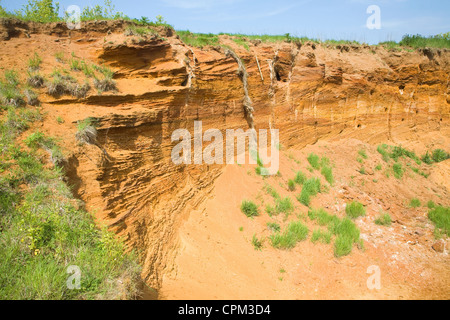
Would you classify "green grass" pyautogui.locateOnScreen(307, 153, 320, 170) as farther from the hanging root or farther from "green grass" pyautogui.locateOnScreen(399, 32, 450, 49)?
"green grass" pyautogui.locateOnScreen(399, 32, 450, 49)

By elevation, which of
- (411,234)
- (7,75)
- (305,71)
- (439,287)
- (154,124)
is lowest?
(439,287)

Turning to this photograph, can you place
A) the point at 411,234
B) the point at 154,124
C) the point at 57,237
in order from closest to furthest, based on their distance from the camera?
the point at 57,237 < the point at 154,124 < the point at 411,234

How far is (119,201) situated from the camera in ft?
15.2

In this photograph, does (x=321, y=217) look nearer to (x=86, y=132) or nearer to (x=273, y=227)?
Answer: (x=273, y=227)

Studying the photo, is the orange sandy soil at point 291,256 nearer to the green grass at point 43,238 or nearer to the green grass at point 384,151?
the green grass at point 43,238

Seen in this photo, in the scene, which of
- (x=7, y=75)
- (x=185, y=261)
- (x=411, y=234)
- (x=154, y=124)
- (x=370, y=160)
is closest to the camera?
(x=7, y=75)

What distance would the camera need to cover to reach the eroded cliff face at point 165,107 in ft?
15.2

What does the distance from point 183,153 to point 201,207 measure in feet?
4.59

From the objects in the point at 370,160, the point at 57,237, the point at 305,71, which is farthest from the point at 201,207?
the point at 370,160

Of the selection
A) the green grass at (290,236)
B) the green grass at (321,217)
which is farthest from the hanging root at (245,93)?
the green grass at (290,236)

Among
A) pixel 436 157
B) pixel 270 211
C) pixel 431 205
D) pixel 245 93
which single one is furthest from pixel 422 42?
pixel 270 211

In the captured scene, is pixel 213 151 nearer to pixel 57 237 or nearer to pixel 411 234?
pixel 57 237

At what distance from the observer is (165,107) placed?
6.14 meters

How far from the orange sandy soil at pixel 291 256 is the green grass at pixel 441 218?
29 centimetres
